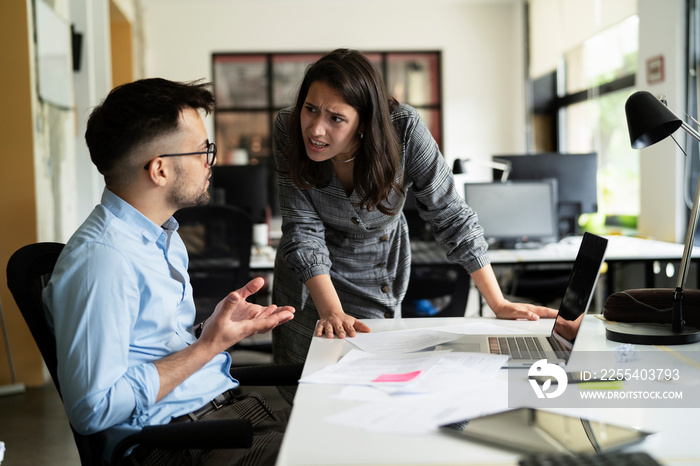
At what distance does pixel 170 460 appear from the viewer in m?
1.14

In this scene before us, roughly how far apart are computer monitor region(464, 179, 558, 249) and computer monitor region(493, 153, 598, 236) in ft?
0.96

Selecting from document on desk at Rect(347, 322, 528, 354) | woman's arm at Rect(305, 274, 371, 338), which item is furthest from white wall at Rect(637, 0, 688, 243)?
woman's arm at Rect(305, 274, 371, 338)

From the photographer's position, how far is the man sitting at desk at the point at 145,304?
1.04m

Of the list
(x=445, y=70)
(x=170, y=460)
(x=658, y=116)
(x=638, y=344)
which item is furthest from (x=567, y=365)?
(x=445, y=70)

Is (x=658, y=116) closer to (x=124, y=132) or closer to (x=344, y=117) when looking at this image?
(x=344, y=117)

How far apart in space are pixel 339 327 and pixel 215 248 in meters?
1.42

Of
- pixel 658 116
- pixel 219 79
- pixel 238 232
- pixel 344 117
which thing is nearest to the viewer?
pixel 658 116

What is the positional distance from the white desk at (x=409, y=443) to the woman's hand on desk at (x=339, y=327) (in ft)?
1.39

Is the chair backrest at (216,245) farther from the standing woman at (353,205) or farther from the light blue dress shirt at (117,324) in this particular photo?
the light blue dress shirt at (117,324)

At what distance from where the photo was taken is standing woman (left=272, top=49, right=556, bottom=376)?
5.34 feet

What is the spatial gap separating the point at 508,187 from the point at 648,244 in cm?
84

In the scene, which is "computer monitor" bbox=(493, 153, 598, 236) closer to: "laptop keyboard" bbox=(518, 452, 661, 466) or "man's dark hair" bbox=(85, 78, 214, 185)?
"man's dark hair" bbox=(85, 78, 214, 185)

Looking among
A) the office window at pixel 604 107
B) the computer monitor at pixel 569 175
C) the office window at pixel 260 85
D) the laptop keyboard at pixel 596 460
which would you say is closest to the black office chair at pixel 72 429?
the laptop keyboard at pixel 596 460

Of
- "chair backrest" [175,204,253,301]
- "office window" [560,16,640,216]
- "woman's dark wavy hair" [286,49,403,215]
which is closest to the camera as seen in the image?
"woman's dark wavy hair" [286,49,403,215]
